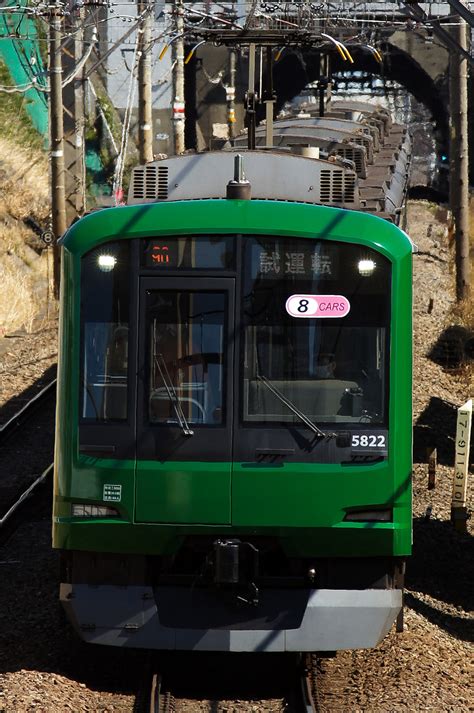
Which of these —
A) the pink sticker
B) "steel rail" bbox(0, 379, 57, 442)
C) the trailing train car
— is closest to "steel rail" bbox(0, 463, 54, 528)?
"steel rail" bbox(0, 379, 57, 442)

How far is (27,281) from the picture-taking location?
25.8 metres

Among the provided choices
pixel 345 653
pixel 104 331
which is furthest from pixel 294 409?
pixel 345 653

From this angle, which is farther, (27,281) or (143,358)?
(27,281)

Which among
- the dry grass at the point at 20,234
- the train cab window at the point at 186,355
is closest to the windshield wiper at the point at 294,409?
the train cab window at the point at 186,355

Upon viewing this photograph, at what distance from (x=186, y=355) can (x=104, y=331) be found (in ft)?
1.58

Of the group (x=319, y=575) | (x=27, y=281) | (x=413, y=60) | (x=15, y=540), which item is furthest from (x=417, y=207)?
(x=319, y=575)

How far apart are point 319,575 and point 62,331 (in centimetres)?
200

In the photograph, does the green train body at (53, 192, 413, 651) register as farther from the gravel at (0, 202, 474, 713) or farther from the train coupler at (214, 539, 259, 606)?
the gravel at (0, 202, 474, 713)

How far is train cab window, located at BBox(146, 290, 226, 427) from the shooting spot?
6906 millimetres

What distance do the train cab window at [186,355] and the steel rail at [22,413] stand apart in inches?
283

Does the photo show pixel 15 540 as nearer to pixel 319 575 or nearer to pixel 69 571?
pixel 69 571

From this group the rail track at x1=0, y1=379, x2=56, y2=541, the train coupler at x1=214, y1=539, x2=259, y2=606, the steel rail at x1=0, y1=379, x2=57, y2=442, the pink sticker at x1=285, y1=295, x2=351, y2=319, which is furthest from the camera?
the steel rail at x1=0, y1=379, x2=57, y2=442

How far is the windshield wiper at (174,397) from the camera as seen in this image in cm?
687

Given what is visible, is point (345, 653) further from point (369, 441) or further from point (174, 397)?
point (174, 397)
